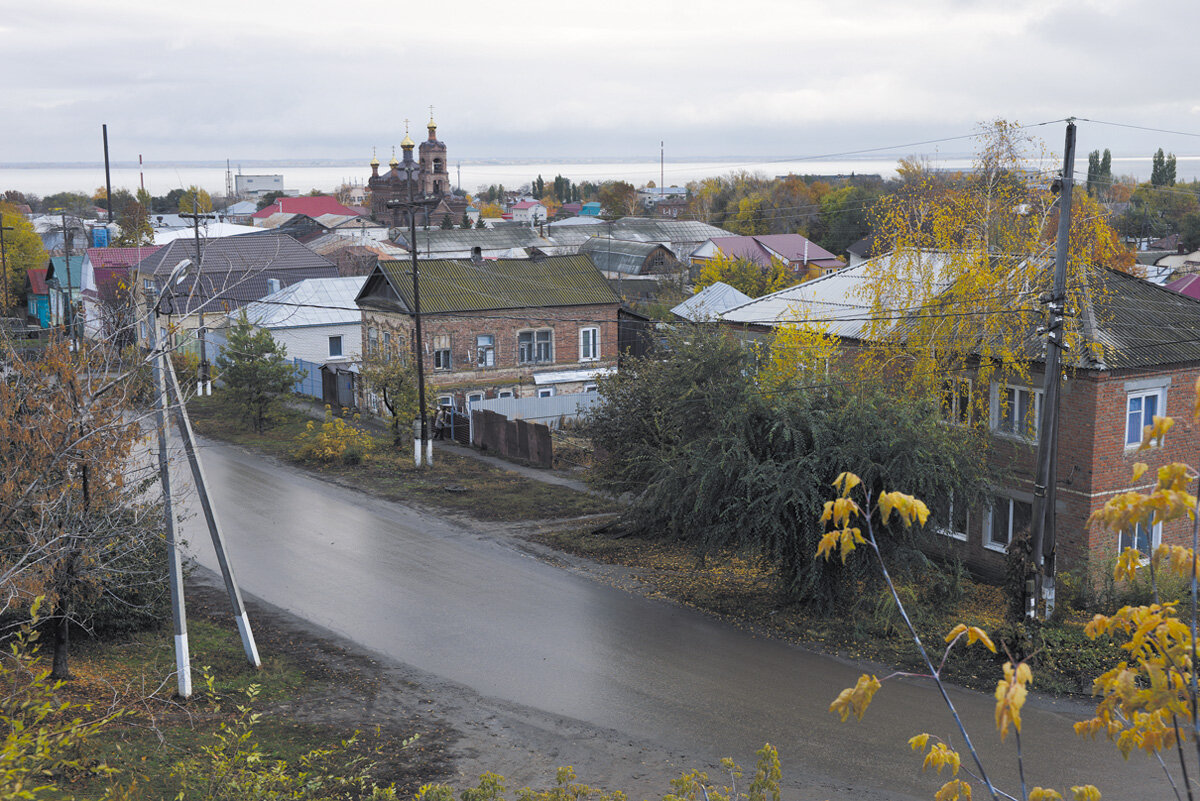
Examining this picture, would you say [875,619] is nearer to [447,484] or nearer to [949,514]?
[949,514]

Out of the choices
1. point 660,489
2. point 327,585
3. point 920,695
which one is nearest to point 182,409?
point 327,585

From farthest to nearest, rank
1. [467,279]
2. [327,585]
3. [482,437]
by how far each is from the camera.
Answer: [467,279] → [482,437] → [327,585]

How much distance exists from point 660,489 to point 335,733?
7649mm

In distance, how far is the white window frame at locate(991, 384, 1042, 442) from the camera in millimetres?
19094

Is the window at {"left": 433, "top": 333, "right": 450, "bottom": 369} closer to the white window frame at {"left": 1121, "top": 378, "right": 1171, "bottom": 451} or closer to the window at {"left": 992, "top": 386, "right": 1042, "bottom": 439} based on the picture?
the window at {"left": 992, "top": 386, "right": 1042, "bottom": 439}

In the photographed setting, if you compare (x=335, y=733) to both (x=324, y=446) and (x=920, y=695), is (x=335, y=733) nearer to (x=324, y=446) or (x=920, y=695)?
(x=920, y=695)

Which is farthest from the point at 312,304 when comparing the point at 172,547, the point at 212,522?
the point at 172,547

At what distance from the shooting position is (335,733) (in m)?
12.2

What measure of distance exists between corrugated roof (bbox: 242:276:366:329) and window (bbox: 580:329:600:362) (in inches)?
382

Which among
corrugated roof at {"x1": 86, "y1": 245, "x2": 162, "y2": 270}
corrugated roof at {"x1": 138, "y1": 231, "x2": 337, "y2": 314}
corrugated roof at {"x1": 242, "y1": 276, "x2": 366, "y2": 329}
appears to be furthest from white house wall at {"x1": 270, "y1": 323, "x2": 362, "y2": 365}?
corrugated roof at {"x1": 86, "y1": 245, "x2": 162, "y2": 270}

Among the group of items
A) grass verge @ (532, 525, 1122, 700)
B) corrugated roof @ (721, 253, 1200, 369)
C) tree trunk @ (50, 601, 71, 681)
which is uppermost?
corrugated roof @ (721, 253, 1200, 369)

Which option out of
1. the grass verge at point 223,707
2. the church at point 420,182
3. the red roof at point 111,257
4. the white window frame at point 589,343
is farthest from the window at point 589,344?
the church at point 420,182

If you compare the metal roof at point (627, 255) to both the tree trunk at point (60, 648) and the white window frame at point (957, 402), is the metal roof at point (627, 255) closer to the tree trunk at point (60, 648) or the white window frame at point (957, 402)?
the white window frame at point (957, 402)

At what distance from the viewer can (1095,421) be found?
18141 mm
